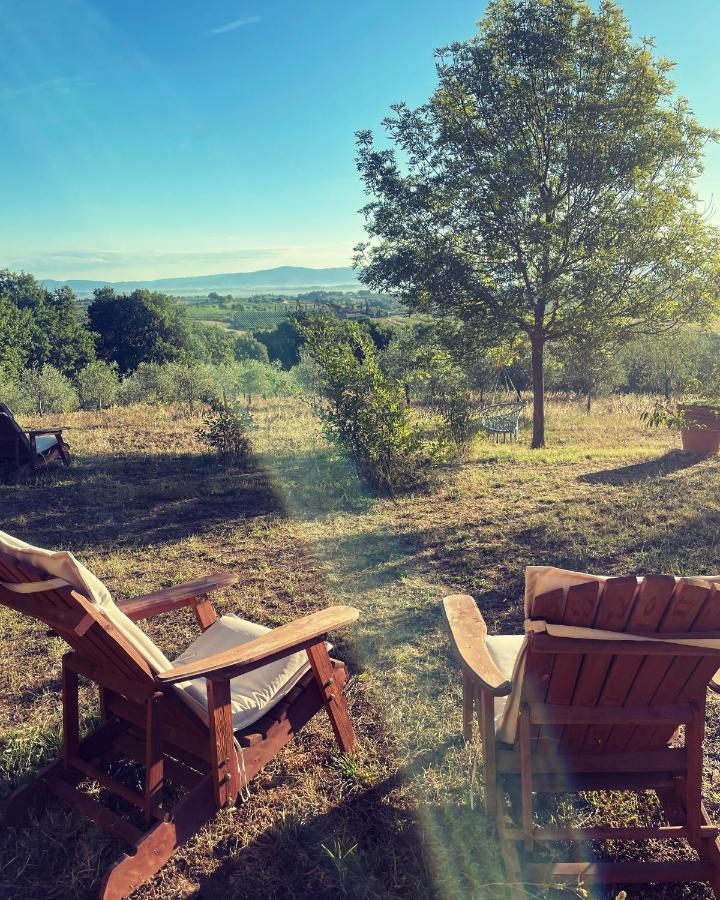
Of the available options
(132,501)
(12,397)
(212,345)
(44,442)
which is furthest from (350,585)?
(212,345)

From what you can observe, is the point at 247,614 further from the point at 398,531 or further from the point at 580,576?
the point at 580,576

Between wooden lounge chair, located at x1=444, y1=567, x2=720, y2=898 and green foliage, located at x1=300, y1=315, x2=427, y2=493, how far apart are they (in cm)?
489

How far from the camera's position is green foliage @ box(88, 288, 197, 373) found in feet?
140

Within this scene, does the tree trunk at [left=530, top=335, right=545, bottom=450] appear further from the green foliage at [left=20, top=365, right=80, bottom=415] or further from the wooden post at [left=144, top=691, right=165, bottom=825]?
the green foliage at [left=20, top=365, right=80, bottom=415]

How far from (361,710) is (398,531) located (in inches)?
109

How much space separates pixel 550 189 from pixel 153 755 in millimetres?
11335

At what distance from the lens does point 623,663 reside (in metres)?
1.71

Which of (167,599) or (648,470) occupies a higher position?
(167,599)

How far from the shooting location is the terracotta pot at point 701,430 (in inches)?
324

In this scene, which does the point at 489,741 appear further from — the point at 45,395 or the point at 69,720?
the point at 45,395

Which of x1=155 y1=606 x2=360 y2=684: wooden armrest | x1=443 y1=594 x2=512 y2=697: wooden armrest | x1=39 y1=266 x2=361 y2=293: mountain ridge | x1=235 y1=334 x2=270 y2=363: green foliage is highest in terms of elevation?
x1=39 y1=266 x2=361 y2=293: mountain ridge

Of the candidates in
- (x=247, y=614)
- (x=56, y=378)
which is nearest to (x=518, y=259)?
(x=247, y=614)

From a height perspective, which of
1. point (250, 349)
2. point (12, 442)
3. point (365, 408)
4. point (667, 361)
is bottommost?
point (12, 442)

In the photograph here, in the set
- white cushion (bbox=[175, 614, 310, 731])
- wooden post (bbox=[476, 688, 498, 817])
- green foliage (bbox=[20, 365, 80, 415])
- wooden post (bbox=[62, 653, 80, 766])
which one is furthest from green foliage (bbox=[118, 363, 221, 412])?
wooden post (bbox=[476, 688, 498, 817])
